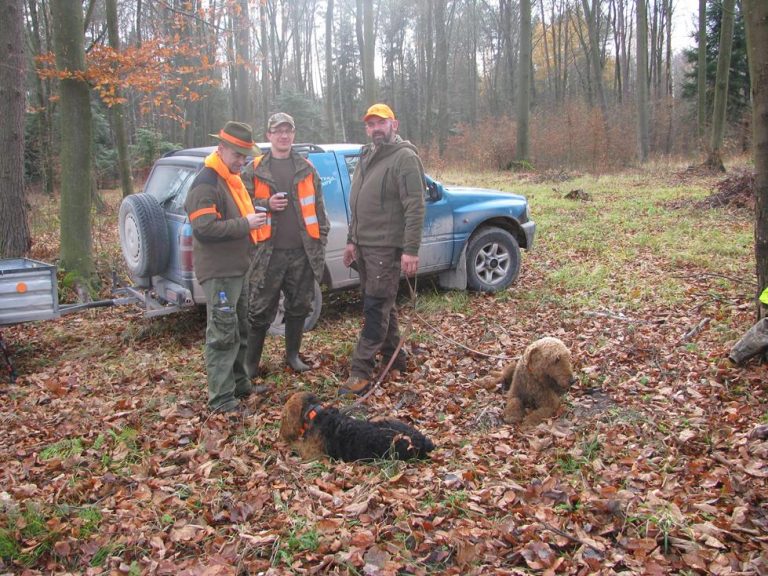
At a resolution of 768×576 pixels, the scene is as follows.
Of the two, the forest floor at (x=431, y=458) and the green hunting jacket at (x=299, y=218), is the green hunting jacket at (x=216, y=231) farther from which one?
the forest floor at (x=431, y=458)

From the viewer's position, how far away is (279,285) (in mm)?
5258

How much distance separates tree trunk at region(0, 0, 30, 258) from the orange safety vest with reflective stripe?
5915 millimetres

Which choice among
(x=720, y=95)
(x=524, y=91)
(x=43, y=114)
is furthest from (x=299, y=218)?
(x=43, y=114)

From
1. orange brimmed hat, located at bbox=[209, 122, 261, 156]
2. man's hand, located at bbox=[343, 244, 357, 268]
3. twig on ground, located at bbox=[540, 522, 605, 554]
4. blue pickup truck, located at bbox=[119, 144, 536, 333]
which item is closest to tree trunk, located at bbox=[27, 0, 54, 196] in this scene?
blue pickup truck, located at bbox=[119, 144, 536, 333]

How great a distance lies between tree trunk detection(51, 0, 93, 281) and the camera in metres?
8.59

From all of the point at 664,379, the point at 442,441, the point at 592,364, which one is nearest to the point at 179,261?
the point at 442,441

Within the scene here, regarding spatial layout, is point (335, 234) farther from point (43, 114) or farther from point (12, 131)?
point (43, 114)

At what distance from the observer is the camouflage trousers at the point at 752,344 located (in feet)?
15.5

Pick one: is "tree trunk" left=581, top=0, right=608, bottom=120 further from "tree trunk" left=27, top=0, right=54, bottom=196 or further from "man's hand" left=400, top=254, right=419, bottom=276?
"man's hand" left=400, top=254, right=419, bottom=276

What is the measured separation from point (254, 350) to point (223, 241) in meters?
1.23

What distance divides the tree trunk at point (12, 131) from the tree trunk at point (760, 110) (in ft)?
29.6

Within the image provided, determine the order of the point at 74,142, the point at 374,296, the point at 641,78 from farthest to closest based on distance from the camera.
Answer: the point at 641,78 < the point at 74,142 < the point at 374,296

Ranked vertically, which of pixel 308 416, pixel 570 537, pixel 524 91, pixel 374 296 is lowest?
pixel 570 537

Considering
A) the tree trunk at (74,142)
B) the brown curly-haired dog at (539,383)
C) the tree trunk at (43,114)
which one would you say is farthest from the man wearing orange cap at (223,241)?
the tree trunk at (43,114)
